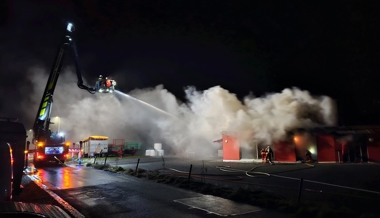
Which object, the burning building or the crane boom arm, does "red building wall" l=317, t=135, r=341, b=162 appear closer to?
the burning building

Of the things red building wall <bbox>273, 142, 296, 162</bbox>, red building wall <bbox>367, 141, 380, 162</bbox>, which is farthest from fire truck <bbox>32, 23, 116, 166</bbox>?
red building wall <bbox>367, 141, 380, 162</bbox>

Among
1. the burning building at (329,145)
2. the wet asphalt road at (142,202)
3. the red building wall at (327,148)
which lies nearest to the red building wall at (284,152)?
the burning building at (329,145)

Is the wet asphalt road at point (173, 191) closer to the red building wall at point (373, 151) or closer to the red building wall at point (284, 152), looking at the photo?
the red building wall at point (373, 151)

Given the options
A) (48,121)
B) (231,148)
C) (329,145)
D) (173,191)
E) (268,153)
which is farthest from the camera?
(231,148)

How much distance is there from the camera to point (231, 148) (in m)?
22.5

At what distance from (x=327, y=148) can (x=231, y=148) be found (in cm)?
706

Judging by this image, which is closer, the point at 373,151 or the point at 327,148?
the point at 373,151

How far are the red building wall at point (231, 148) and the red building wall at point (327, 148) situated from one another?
19.5 feet

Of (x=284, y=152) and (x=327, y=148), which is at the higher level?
(x=327, y=148)

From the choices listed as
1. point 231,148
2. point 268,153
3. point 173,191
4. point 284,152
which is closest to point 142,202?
point 173,191

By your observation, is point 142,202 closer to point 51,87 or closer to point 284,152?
point 284,152

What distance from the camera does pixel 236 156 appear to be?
22125 millimetres

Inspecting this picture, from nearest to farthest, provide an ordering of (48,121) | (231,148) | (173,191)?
(173,191), (48,121), (231,148)

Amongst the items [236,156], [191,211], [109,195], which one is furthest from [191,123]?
[191,211]
